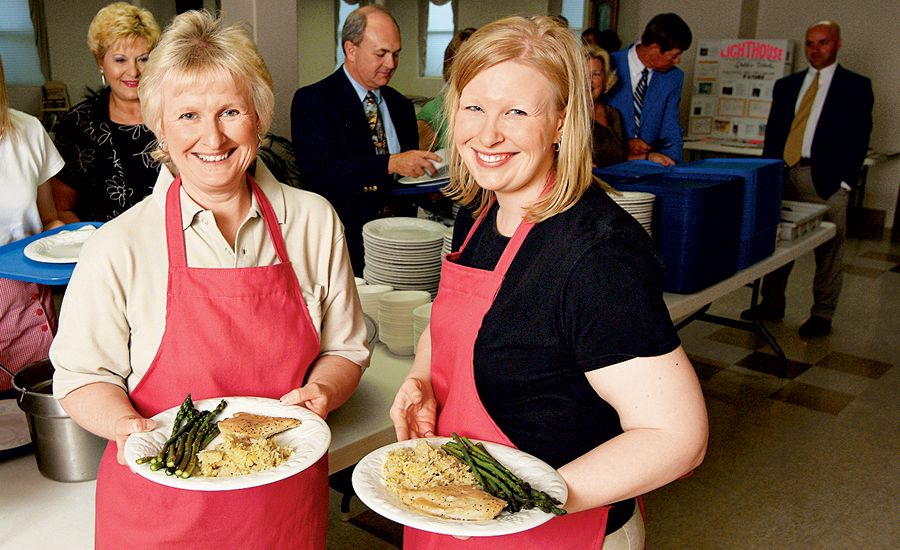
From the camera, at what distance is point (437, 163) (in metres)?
3.28

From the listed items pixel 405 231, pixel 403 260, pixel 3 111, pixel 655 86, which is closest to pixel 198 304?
pixel 403 260

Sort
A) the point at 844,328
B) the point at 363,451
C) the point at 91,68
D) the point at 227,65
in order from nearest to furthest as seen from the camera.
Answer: the point at 227,65
the point at 363,451
the point at 844,328
the point at 91,68

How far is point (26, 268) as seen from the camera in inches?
88.5

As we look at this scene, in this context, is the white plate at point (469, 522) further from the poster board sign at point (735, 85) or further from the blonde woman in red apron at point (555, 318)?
the poster board sign at point (735, 85)

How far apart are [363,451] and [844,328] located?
4.98m

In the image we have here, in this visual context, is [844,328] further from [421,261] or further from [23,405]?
[23,405]

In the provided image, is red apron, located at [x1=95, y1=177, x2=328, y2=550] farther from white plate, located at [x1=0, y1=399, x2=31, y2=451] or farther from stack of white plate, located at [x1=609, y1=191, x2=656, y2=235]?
stack of white plate, located at [x1=609, y1=191, x2=656, y2=235]

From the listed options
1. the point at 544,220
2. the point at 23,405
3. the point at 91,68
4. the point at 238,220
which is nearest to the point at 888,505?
the point at 544,220

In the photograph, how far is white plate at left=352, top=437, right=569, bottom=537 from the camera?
43.6 inches

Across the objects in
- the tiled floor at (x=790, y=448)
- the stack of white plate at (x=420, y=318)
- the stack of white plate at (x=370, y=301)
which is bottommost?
the tiled floor at (x=790, y=448)

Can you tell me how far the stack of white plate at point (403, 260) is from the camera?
8.93ft

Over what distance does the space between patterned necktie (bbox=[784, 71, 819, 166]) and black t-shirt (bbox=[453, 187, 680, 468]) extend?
5.37 metres

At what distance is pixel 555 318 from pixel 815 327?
16.5 feet

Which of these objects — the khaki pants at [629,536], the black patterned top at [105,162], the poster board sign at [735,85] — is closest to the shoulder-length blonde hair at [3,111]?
the black patterned top at [105,162]
